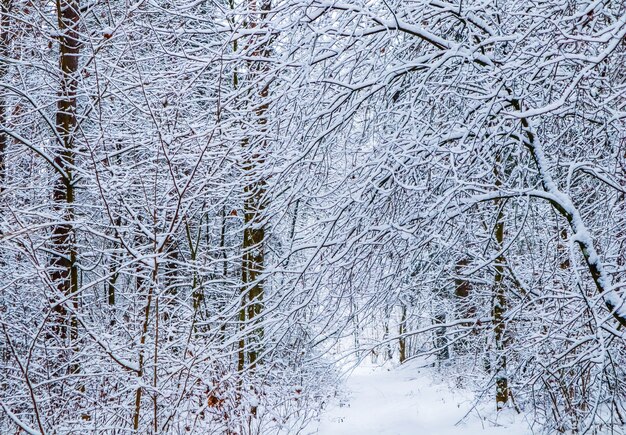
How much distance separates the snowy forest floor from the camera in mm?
7914

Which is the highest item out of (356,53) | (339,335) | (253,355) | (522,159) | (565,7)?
(356,53)

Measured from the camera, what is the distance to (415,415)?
10.6 meters

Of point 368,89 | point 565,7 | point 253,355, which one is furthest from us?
point 253,355

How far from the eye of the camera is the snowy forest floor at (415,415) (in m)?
7.91

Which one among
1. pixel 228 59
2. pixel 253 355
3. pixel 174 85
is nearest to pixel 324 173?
pixel 228 59

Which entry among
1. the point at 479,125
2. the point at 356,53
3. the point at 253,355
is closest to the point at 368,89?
the point at 356,53

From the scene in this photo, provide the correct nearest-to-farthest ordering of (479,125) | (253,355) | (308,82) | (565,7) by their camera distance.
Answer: (565,7) → (479,125) → (308,82) → (253,355)

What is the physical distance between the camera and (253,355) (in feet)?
28.9

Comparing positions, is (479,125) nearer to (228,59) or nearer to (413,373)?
(228,59)

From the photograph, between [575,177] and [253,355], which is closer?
[575,177]

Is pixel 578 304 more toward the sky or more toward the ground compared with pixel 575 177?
more toward the ground

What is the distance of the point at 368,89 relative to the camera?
365 centimetres

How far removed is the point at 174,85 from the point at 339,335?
2452mm

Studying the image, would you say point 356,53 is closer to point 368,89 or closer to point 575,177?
point 368,89
